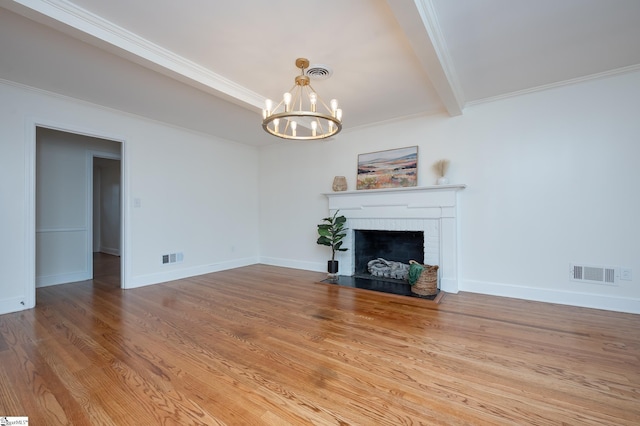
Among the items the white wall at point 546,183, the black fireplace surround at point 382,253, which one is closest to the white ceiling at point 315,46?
the white wall at point 546,183

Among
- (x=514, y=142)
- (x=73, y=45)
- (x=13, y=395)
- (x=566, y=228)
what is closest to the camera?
(x=13, y=395)

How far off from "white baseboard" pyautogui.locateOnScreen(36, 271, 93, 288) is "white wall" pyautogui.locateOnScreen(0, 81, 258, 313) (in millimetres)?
1317

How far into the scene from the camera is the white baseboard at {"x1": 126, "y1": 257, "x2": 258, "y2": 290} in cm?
410

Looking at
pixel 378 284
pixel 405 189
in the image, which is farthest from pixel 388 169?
pixel 378 284

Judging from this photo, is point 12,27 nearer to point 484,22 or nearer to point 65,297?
point 65,297

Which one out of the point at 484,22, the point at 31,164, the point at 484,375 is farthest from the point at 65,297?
the point at 484,22

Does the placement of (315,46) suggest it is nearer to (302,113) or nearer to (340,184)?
(302,113)

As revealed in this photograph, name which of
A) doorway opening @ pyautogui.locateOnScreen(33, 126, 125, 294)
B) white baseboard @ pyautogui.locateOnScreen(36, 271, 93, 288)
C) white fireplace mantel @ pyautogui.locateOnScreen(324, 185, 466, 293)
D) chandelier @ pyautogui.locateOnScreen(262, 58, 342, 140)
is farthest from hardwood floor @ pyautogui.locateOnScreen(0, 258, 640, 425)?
chandelier @ pyautogui.locateOnScreen(262, 58, 342, 140)

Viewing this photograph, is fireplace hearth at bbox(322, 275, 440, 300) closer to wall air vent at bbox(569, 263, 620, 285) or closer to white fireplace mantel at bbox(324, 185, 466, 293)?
white fireplace mantel at bbox(324, 185, 466, 293)

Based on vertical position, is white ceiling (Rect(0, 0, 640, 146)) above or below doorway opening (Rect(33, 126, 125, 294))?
above

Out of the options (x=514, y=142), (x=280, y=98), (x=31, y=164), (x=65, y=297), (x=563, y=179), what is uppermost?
(x=280, y=98)

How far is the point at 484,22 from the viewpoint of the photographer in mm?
2158

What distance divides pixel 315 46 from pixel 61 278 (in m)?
5.16

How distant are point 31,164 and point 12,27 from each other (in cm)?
170
